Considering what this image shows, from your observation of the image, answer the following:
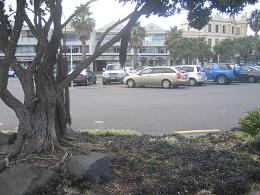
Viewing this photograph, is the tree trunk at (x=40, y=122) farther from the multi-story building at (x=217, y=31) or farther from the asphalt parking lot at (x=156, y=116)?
the multi-story building at (x=217, y=31)

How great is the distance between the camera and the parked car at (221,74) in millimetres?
38812

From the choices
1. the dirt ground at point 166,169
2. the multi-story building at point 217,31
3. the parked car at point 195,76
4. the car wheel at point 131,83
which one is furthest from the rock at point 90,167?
the multi-story building at point 217,31

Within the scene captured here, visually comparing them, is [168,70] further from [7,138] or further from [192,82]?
[7,138]

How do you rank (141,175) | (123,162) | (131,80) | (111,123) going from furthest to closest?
(131,80) < (111,123) < (123,162) < (141,175)

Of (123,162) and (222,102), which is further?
(222,102)

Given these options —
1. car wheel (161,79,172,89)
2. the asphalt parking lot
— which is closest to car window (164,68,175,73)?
car wheel (161,79,172,89)

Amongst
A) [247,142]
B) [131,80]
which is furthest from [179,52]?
[247,142]

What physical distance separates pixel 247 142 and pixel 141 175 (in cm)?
278

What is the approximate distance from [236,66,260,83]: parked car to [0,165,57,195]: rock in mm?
37065

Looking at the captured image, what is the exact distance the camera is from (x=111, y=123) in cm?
1356

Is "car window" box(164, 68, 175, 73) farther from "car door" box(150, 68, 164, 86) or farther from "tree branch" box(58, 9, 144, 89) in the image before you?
"tree branch" box(58, 9, 144, 89)

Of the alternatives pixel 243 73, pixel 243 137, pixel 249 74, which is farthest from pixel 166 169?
pixel 249 74

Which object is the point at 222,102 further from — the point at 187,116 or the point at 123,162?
the point at 123,162

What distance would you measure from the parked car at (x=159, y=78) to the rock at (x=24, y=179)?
27770mm
